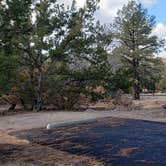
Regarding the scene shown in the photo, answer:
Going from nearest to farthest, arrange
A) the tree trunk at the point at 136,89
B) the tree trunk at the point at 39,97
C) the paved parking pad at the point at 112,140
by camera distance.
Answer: the paved parking pad at the point at 112,140 → the tree trunk at the point at 39,97 → the tree trunk at the point at 136,89

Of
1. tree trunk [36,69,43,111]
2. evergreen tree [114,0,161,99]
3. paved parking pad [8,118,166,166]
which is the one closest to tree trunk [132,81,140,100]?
evergreen tree [114,0,161,99]

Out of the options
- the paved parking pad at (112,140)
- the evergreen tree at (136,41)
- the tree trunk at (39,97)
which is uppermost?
the evergreen tree at (136,41)

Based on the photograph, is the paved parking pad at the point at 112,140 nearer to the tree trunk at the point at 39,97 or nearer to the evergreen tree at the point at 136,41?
the tree trunk at the point at 39,97

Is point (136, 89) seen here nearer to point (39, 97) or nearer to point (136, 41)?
point (136, 41)

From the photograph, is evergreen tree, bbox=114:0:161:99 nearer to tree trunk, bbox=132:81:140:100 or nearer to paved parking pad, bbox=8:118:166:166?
tree trunk, bbox=132:81:140:100

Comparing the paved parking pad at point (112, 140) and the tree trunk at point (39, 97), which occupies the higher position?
the tree trunk at point (39, 97)

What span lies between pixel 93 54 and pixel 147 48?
20550mm

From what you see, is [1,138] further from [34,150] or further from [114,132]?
[114,132]

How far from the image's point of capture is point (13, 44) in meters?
8.35

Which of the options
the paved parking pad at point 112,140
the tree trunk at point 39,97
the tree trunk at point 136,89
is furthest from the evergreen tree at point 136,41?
the paved parking pad at point 112,140

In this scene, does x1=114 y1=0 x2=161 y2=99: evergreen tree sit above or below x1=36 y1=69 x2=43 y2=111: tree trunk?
above

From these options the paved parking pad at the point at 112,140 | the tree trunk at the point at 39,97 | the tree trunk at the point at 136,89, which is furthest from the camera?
the tree trunk at the point at 136,89

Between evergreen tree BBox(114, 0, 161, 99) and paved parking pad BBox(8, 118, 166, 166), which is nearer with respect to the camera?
paved parking pad BBox(8, 118, 166, 166)

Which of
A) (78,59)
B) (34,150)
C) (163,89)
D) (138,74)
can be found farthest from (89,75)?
(163,89)
